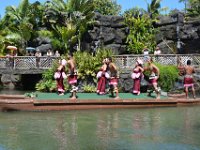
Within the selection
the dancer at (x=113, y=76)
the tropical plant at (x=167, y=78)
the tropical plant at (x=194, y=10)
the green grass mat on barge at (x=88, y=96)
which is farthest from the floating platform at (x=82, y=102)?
the tropical plant at (x=194, y=10)

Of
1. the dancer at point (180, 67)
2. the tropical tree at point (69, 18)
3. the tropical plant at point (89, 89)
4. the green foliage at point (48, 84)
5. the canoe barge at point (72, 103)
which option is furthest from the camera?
the tropical tree at point (69, 18)

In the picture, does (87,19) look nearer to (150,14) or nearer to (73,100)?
(150,14)

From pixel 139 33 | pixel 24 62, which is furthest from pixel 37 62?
pixel 139 33

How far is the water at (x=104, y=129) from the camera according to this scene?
9.62m

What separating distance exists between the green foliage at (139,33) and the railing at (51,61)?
9.20 m

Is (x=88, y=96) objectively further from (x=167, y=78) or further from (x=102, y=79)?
(x=167, y=78)

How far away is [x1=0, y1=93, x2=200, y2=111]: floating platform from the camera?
1453 cm

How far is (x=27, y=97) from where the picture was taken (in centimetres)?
1514

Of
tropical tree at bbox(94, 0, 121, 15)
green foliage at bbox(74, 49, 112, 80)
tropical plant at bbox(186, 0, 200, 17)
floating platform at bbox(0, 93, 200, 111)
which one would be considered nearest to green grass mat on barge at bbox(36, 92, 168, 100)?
floating platform at bbox(0, 93, 200, 111)

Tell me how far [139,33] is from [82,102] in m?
18.4

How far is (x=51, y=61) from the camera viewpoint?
23.5 metres

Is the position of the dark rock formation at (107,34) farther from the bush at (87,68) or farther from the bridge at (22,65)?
the bush at (87,68)

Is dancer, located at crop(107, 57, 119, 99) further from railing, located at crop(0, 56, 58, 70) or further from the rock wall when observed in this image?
the rock wall

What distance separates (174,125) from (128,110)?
302 cm
